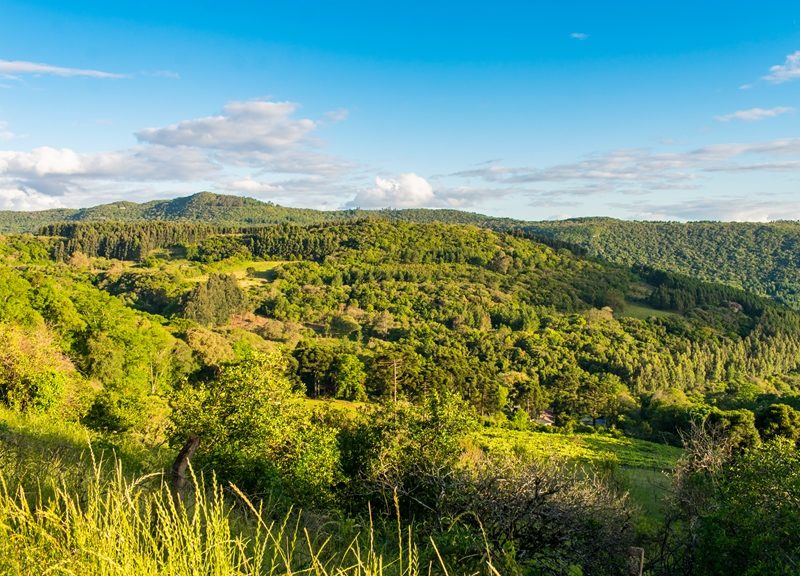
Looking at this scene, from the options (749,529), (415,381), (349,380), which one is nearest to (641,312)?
(415,381)

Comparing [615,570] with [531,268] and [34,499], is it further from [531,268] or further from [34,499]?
[531,268]

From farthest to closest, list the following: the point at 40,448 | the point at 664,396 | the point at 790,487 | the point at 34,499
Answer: the point at 664,396, the point at 790,487, the point at 40,448, the point at 34,499

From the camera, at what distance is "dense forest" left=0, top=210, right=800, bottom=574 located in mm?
8273

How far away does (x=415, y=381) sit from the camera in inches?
2388

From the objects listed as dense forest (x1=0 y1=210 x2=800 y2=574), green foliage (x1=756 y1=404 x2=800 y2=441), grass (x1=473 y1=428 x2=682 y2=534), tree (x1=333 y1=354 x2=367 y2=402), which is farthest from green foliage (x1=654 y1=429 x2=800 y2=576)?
tree (x1=333 y1=354 x2=367 y2=402)

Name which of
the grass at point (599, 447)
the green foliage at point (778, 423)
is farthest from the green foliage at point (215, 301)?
the green foliage at point (778, 423)

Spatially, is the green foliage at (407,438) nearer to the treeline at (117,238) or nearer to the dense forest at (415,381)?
the dense forest at (415,381)

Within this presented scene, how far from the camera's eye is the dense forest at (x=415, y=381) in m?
8.27

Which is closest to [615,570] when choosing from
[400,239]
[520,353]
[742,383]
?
[520,353]

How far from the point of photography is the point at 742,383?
81188 mm

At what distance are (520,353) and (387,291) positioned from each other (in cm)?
4013

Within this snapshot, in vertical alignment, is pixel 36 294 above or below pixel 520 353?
above

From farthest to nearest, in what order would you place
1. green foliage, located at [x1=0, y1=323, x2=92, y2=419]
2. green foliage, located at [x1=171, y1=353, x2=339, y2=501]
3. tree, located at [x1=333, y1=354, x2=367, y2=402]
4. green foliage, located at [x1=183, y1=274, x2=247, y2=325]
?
green foliage, located at [x1=183, y1=274, x2=247, y2=325]
tree, located at [x1=333, y1=354, x2=367, y2=402]
green foliage, located at [x1=0, y1=323, x2=92, y2=419]
green foliage, located at [x1=171, y1=353, x2=339, y2=501]

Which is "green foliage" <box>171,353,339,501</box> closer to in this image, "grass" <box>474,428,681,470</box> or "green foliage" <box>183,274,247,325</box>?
"grass" <box>474,428,681,470</box>
